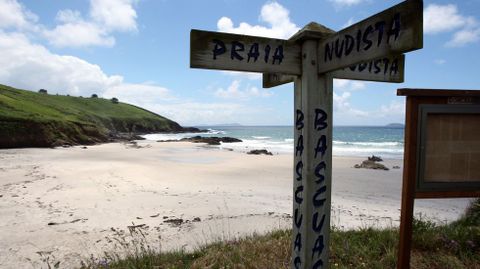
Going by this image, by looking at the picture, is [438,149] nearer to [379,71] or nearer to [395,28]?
[379,71]

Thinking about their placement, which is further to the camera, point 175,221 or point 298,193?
point 175,221

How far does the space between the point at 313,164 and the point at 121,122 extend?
77739mm

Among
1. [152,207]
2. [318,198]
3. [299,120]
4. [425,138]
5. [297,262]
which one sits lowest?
[152,207]

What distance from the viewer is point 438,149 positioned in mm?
3094

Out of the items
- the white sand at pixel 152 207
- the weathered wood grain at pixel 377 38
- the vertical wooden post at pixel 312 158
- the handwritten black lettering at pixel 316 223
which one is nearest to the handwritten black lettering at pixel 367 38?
the weathered wood grain at pixel 377 38

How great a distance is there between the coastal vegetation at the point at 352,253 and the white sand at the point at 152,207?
3.73 ft

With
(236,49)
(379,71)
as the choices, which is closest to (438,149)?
(379,71)

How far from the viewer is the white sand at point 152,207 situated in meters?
5.92

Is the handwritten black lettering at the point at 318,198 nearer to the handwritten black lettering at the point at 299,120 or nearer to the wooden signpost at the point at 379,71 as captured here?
the handwritten black lettering at the point at 299,120

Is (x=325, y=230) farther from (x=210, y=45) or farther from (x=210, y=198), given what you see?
(x=210, y=198)

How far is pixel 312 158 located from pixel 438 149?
5.54 ft

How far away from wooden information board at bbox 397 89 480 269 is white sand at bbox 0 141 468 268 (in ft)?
10.4

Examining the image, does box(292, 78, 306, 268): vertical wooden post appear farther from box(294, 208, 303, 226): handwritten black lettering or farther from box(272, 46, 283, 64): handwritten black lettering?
box(272, 46, 283, 64): handwritten black lettering

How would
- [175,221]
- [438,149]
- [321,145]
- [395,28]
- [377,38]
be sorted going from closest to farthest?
[395,28]
[377,38]
[321,145]
[438,149]
[175,221]
